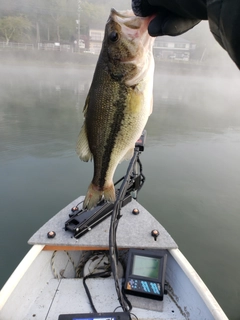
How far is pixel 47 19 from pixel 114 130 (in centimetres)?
6218

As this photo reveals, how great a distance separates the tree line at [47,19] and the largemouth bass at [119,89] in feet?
156

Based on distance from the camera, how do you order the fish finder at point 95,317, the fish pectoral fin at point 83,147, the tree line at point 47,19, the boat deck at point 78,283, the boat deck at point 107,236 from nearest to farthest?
the fish pectoral fin at point 83,147 < the fish finder at point 95,317 < the boat deck at point 78,283 < the boat deck at point 107,236 < the tree line at point 47,19

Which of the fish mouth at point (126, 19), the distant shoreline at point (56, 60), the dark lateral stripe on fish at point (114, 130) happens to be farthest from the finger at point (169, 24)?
the distant shoreline at point (56, 60)

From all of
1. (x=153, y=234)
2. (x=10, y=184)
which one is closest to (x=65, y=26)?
(x=10, y=184)

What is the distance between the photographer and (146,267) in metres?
2.36

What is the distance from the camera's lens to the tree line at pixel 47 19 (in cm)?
4319

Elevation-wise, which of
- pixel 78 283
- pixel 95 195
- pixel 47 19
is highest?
pixel 47 19

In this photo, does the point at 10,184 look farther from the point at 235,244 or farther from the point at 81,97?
the point at 81,97

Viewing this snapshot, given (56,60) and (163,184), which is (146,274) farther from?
(56,60)

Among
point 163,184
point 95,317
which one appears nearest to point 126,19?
point 95,317

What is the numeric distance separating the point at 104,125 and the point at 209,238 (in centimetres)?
392

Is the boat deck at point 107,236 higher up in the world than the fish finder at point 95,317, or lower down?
higher up

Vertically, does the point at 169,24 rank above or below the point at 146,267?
above

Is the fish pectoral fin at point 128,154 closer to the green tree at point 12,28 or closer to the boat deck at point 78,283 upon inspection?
the boat deck at point 78,283
